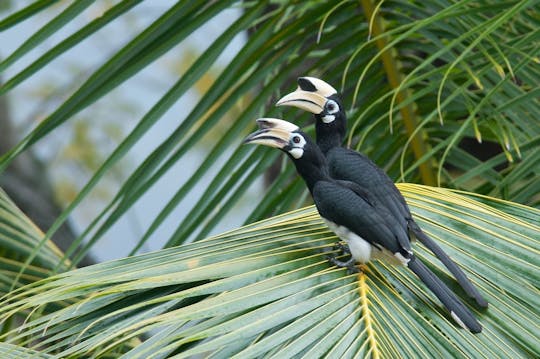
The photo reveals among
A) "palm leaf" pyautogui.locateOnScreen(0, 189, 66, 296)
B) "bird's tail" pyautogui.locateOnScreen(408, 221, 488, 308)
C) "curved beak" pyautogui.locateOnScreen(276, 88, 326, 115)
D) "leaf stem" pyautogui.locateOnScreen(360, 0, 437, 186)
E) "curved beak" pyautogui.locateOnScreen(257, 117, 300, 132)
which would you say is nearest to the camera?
"bird's tail" pyautogui.locateOnScreen(408, 221, 488, 308)

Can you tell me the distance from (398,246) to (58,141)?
132 inches

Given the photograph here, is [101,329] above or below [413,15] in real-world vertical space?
below

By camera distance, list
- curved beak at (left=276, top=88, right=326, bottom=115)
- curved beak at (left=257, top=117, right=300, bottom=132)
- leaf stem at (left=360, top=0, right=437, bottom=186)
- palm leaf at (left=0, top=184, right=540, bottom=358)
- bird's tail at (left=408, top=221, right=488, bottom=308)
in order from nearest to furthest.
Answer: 1. palm leaf at (left=0, top=184, right=540, bottom=358)
2. bird's tail at (left=408, top=221, right=488, bottom=308)
3. curved beak at (left=257, top=117, right=300, bottom=132)
4. curved beak at (left=276, top=88, right=326, bottom=115)
5. leaf stem at (left=360, top=0, right=437, bottom=186)

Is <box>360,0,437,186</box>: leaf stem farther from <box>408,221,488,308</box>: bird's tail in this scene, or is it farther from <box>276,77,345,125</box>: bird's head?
<box>408,221,488,308</box>: bird's tail

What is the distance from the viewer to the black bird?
3.21 ft

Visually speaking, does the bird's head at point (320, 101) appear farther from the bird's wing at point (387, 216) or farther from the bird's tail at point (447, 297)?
the bird's tail at point (447, 297)

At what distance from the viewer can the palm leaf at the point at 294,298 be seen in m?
0.88

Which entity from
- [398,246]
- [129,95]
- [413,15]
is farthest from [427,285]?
[129,95]

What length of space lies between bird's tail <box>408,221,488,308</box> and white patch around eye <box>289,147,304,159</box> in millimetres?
137

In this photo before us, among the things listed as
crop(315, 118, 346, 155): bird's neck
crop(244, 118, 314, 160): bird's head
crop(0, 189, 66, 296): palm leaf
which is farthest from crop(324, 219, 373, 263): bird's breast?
crop(0, 189, 66, 296): palm leaf

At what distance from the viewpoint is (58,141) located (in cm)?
420

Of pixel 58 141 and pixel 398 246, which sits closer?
pixel 398 246

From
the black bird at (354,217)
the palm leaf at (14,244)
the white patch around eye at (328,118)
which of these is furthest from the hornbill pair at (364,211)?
the palm leaf at (14,244)

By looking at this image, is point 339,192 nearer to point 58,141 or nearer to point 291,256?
point 291,256
